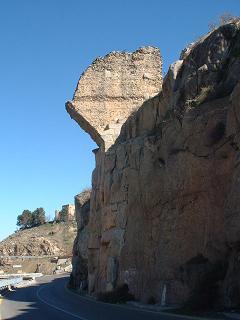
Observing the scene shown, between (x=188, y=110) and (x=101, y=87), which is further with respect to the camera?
(x=101, y=87)

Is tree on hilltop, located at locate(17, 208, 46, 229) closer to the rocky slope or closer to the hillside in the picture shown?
the hillside

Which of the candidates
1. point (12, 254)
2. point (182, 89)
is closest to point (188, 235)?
point (182, 89)

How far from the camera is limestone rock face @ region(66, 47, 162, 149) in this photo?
34.8m

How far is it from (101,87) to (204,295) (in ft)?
68.4

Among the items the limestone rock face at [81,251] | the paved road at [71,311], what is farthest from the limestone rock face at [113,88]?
the paved road at [71,311]

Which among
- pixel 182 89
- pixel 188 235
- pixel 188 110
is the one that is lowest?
pixel 188 235

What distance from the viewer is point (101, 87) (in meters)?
35.1

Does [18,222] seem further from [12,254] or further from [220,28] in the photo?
[220,28]

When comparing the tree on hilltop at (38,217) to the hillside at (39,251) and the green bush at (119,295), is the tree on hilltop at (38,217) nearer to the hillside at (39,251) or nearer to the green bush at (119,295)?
the hillside at (39,251)

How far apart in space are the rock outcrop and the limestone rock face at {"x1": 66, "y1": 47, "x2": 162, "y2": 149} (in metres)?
5.86

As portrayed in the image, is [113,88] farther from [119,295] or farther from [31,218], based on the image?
[31,218]

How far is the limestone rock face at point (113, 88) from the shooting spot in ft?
114

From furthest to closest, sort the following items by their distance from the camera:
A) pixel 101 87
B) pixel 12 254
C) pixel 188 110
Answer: pixel 12 254 < pixel 101 87 < pixel 188 110

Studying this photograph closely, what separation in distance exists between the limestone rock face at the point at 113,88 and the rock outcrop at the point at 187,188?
5.86 meters
